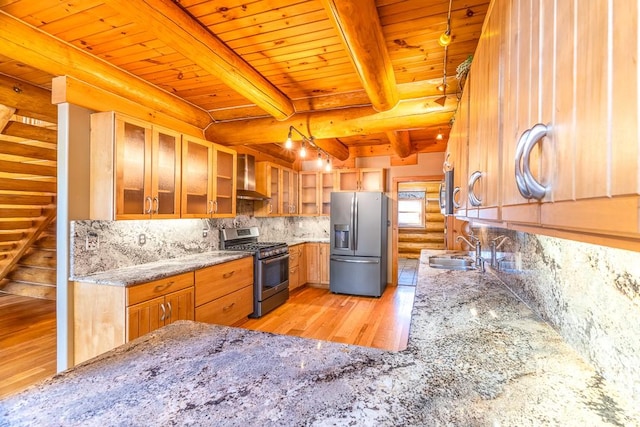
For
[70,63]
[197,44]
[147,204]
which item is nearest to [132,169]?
[147,204]

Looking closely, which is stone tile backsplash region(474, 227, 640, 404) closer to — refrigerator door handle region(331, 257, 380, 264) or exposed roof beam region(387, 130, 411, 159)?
exposed roof beam region(387, 130, 411, 159)

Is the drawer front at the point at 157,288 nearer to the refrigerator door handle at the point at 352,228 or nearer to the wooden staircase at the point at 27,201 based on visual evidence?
the wooden staircase at the point at 27,201

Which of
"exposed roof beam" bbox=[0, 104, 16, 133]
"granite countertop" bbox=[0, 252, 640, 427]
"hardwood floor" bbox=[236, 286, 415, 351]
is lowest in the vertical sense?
"hardwood floor" bbox=[236, 286, 415, 351]

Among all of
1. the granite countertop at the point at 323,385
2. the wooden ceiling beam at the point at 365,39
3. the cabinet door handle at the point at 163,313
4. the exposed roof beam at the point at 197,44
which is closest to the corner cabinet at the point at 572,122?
the granite countertop at the point at 323,385

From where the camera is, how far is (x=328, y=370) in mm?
963

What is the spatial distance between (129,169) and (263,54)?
1.50m

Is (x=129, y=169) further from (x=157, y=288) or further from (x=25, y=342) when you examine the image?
(x=25, y=342)

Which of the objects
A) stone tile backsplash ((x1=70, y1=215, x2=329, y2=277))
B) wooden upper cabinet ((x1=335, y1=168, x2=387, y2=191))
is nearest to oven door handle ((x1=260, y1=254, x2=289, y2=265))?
stone tile backsplash ((x1=70, y1=215, x2=329, y2=277))

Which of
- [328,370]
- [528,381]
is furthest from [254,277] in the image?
[528,381]

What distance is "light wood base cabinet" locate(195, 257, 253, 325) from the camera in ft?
9.84

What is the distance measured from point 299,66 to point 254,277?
256 cm

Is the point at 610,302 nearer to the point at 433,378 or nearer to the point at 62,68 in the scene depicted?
the point at 433,378

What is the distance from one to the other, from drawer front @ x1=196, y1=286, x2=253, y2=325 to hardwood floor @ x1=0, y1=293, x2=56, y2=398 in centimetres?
131

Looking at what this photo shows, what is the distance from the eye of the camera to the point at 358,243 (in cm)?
508
